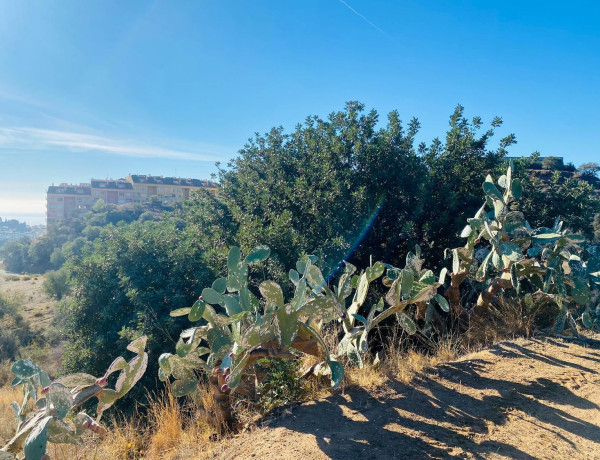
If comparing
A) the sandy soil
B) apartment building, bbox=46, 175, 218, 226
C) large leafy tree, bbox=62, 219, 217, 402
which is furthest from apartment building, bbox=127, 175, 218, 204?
large leafy tree, bbox=62, 219, 217, 402

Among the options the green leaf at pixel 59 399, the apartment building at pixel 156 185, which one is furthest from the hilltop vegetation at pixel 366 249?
the apartment building at pixel 156 185

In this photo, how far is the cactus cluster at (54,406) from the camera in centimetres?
189

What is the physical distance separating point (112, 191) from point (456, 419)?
76.2 metres

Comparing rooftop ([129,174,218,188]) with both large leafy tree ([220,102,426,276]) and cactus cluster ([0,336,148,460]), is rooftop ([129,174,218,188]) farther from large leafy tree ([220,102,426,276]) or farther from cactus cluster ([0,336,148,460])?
cactus cluster ([0,336,148,460])

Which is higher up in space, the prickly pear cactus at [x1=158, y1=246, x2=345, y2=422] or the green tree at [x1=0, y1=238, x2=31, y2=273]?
the prickly pear cactus at [x1=158, y1=246, x2=345, y2=422]

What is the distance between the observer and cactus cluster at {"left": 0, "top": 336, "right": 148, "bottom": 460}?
1891mm

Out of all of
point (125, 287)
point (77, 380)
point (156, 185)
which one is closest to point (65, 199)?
point (156, 185)

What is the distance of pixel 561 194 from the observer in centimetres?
684

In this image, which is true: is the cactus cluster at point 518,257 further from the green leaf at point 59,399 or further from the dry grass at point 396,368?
the green leaf at point 59,399

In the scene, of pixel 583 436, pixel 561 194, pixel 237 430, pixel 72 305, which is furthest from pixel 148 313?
pixel 561 194

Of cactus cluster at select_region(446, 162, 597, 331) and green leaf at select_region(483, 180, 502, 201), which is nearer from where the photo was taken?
cactus cluster at select_region(446, 162, 597, 331)

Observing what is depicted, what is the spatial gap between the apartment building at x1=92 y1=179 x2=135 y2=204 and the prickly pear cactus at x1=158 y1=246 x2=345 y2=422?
7206cm

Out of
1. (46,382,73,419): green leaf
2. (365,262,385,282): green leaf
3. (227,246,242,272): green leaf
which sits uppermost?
(227,246,242,272): green leaf

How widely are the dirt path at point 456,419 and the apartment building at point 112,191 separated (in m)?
72.6
